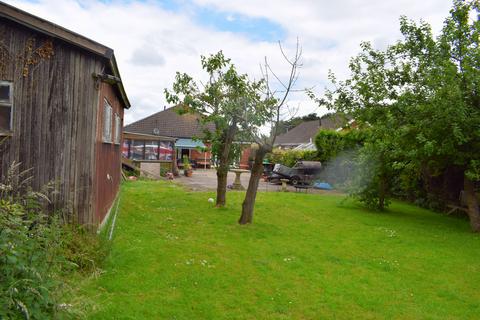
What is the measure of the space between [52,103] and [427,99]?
9.75 meters


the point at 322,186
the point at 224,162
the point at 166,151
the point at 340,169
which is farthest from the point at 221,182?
the point at 166,151

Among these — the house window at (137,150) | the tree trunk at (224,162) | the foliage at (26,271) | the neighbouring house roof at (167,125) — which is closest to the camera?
the foliage at (26,271)

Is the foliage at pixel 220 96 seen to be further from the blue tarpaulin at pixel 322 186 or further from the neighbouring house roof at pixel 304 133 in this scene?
the neighbouring house roof at pixel 304 133

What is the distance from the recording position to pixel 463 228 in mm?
11906

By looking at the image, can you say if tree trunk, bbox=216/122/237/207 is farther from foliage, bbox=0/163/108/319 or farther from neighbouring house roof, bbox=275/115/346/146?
neighbouring house roof, bbox=275/115/346/146

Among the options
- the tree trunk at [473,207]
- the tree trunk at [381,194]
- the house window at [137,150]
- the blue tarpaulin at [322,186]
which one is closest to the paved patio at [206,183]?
the blue tarpaulin at [322,186]

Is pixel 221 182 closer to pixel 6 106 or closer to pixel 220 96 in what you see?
pixel 220 96

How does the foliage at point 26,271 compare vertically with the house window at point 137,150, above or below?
below

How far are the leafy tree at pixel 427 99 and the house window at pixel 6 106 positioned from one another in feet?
29.6

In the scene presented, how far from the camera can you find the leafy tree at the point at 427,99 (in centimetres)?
1027

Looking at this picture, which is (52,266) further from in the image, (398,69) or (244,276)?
(398,69)

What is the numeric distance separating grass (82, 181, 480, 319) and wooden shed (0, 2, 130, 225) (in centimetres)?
157

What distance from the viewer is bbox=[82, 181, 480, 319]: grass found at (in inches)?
202

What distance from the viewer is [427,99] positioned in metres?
11.5
